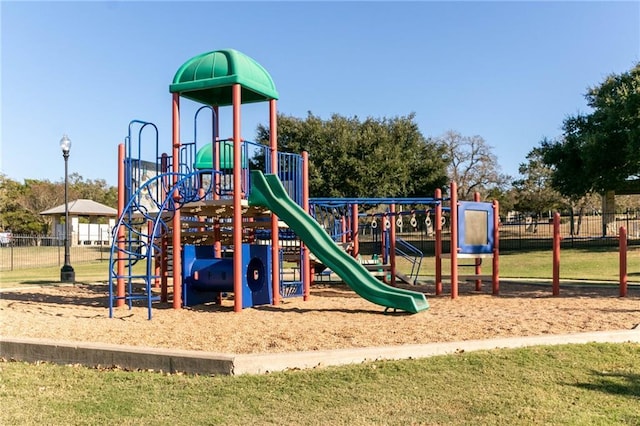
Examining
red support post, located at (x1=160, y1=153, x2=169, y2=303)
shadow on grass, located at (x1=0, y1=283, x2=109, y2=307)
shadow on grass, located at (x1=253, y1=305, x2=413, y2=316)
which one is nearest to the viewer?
shadow on grass, located at (x1=253, y1=305, x2=413, y2=316)

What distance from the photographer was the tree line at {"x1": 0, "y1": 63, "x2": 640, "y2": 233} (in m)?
30.9

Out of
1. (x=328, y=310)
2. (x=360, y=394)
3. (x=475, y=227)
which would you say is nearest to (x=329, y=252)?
(x=328, y=310)

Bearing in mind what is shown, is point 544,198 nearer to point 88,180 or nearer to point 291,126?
point 291,126

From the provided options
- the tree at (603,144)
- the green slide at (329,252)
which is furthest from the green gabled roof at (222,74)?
the tree at (603,144)

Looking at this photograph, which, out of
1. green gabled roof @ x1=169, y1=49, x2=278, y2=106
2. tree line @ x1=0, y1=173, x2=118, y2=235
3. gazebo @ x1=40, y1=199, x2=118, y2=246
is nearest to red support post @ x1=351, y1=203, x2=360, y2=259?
green gabled roof @ x1=169, y1=49, x2=278, y2=106

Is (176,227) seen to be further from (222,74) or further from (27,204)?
(27,204)

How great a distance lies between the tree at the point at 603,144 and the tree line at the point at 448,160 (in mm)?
49

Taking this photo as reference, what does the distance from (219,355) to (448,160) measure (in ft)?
146

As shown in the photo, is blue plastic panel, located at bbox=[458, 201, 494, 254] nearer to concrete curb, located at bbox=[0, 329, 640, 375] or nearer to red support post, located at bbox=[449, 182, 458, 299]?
red support post, located at bbox=[449, 182, 458, 299]

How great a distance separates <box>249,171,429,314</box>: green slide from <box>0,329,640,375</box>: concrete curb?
10.1ft

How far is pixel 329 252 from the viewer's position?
1055cm

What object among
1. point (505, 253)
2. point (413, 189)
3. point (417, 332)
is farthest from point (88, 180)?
point (417, 332)

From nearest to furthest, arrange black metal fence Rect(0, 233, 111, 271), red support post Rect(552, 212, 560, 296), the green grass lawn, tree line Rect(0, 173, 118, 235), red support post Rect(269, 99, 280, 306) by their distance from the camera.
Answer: the green grass lawn → red support post Rect(269, 99, 280, 306) → red support post Rect(552, 212, 560, 296) → black metal fence Rect(0, 233, 111, 271) → tree line Rect(0, 173, 118, 235)

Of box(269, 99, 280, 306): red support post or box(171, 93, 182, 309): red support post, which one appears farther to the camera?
box(269, 99, 280, 306): red support post
